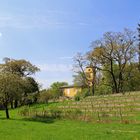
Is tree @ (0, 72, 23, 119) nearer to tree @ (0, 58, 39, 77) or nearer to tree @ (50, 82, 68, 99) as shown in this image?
tree @ (0, 58, 39, 77)

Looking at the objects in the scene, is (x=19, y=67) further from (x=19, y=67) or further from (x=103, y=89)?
(x=103, y=89)

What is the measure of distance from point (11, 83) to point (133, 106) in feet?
62.7

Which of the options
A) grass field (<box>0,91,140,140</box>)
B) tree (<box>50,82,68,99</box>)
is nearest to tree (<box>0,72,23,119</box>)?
grass field (<box>0,91,140,140</box>)

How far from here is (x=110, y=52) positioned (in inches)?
3666

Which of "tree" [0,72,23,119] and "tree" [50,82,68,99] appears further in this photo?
"tree" [50,82,68,99]

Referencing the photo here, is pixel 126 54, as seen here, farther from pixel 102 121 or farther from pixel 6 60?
pixel 102 121

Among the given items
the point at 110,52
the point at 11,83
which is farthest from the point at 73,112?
the point at 110,52

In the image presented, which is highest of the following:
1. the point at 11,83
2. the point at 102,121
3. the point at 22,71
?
the point at 22,71

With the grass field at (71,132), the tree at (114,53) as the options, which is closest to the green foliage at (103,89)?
the tree at (114,53)

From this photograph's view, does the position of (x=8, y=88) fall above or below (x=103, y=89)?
below

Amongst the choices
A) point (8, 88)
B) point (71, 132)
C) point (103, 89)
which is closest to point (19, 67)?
point (103, 89)

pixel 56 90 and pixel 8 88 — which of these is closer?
pixel 8 88

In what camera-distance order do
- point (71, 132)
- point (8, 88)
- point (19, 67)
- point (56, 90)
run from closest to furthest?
1. point (71, 132)
2. point (8, 88)
3. point (19, 67)
4. point (56, 90)

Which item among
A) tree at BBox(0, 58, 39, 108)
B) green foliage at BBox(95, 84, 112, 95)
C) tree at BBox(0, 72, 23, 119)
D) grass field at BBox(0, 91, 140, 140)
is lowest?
grass field at BBox(0, 91, 140, 140)
